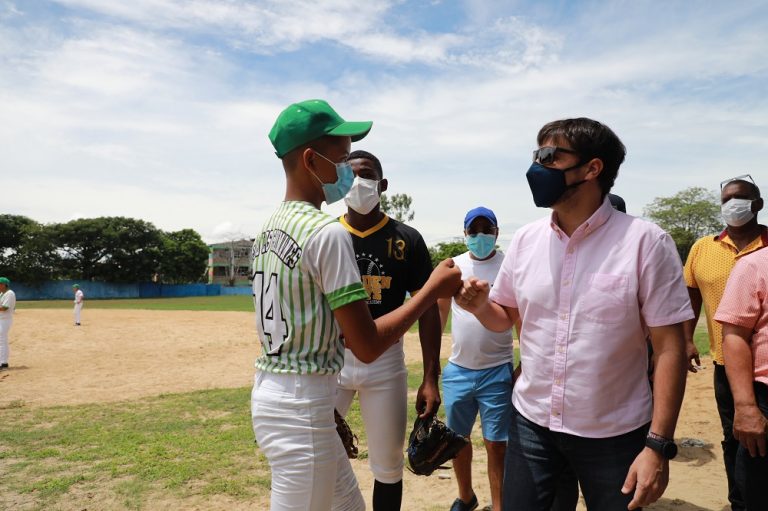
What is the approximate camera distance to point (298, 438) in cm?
225

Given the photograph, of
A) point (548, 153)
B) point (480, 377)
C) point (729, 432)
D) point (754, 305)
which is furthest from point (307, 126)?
point (729, 432)

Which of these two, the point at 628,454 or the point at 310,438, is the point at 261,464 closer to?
the point at 310,438

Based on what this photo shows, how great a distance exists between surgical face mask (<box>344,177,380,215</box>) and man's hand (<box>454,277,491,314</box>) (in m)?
1.36

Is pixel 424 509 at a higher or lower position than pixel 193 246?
lower

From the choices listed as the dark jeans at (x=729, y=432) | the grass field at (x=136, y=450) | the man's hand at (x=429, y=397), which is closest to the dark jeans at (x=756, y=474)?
the dark jeans at (x=729, y=432)

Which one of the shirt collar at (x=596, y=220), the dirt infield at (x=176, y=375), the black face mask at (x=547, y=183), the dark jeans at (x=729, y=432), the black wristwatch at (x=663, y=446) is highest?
the black face mask at (x=547, y=183)

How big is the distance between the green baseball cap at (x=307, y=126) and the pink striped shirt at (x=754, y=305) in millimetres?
2362

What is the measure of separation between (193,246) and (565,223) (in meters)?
75.5

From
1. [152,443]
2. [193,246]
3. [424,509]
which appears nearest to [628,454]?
[424,509]

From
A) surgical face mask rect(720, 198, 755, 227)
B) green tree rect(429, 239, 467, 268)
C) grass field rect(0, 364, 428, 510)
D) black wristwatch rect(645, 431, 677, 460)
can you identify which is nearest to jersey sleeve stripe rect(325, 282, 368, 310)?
black wristwatch rect(645, 431, 677, 460)

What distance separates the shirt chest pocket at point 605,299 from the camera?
7.45 feet

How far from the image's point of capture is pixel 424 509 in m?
4.56

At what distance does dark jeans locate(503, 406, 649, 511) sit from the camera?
7.64ft

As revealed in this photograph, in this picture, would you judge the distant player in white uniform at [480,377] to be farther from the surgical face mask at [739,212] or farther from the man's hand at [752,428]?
the surgical face mask at [739,212]
